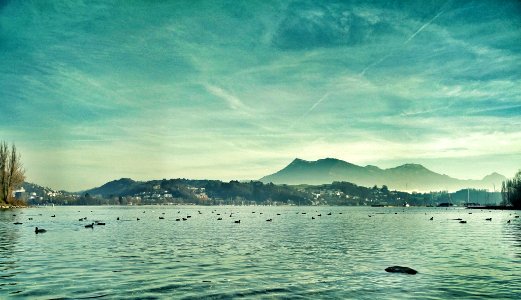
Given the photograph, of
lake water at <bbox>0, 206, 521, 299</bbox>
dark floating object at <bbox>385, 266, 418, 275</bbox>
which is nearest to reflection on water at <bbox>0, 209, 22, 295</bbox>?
lake water at <bbox>0, 206, 521, 299</bbox>

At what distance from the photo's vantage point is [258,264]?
132 feet

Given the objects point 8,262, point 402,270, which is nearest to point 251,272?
point 402,270

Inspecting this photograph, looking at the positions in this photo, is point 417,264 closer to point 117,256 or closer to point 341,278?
point 341,278

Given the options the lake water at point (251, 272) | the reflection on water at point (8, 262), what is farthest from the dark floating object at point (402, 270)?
the reflection on water at point (8, 262)

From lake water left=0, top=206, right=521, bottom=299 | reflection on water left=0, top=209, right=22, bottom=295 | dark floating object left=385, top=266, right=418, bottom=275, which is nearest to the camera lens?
lake water left=0, top=206, right=521, bottom=299

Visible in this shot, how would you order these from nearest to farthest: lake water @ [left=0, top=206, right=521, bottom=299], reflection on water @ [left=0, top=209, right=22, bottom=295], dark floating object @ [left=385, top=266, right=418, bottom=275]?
lake water @ [left=0, top=206, right=521, bottom=299] < reflection on water @ [left=0, top=209, right=22, bottom=295] < dark floating object @ [left=385, top=266, right=418, bottom=275]

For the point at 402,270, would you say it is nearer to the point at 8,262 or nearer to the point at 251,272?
the point at 251,272

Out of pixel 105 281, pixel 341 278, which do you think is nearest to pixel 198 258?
pixel 105 281

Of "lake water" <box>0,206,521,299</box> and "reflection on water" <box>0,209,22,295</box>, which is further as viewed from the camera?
"reflection on water" <box>0,209,22,295</box>

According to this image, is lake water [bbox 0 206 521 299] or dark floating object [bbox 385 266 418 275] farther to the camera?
dark floating object [bbox 385 266 418 275]

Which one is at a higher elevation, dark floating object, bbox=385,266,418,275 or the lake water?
dark floating object, bbox=385,266,418,275

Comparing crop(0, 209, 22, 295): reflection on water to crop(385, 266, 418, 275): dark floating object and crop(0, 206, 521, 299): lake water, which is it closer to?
crop(0, 206, 521, 299): lake water

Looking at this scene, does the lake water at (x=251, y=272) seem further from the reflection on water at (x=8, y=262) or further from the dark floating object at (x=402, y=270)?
the dark floating object at (x=402, y=270)

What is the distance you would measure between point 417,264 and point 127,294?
90.8 ft
